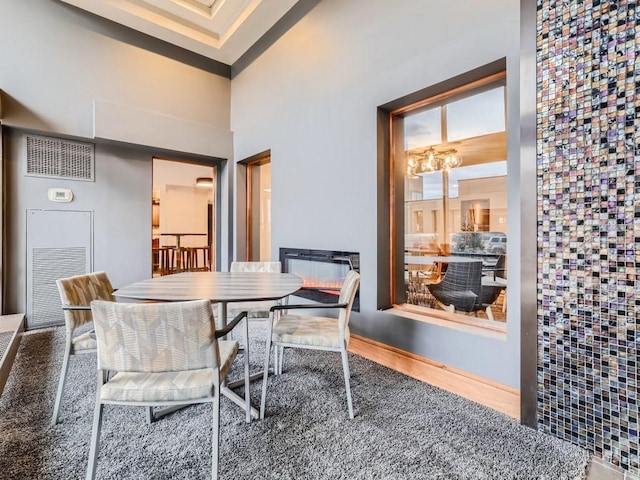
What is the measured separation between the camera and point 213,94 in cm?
486

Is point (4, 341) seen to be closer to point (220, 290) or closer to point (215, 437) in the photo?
point (220, 290)

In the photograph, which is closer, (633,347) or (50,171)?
(633,347)

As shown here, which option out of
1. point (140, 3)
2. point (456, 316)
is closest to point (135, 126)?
point (140, 3)

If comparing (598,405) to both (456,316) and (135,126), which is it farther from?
(135,126)

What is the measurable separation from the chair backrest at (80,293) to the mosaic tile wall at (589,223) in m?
2.67

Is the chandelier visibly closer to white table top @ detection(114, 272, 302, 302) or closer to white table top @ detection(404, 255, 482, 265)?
white table top @ detection(404, 255, 482, 265)

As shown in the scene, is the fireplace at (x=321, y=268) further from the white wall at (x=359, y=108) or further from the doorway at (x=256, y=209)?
the doorway at (x=256, y=209)

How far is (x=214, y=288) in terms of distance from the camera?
196cm

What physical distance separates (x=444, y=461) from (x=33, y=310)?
4500 mm

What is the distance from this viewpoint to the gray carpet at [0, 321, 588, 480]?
1.44 meters

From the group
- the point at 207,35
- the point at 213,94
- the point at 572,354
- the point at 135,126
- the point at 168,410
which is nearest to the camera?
the point at 572,354

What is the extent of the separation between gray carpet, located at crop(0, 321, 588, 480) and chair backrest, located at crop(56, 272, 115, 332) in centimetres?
56

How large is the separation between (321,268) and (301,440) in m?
1.95

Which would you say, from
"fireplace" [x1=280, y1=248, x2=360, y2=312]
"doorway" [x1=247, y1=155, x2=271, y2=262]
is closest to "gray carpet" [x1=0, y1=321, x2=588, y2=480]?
"fireplace" [x1=280, y1=248, x2=360, y2=312]
